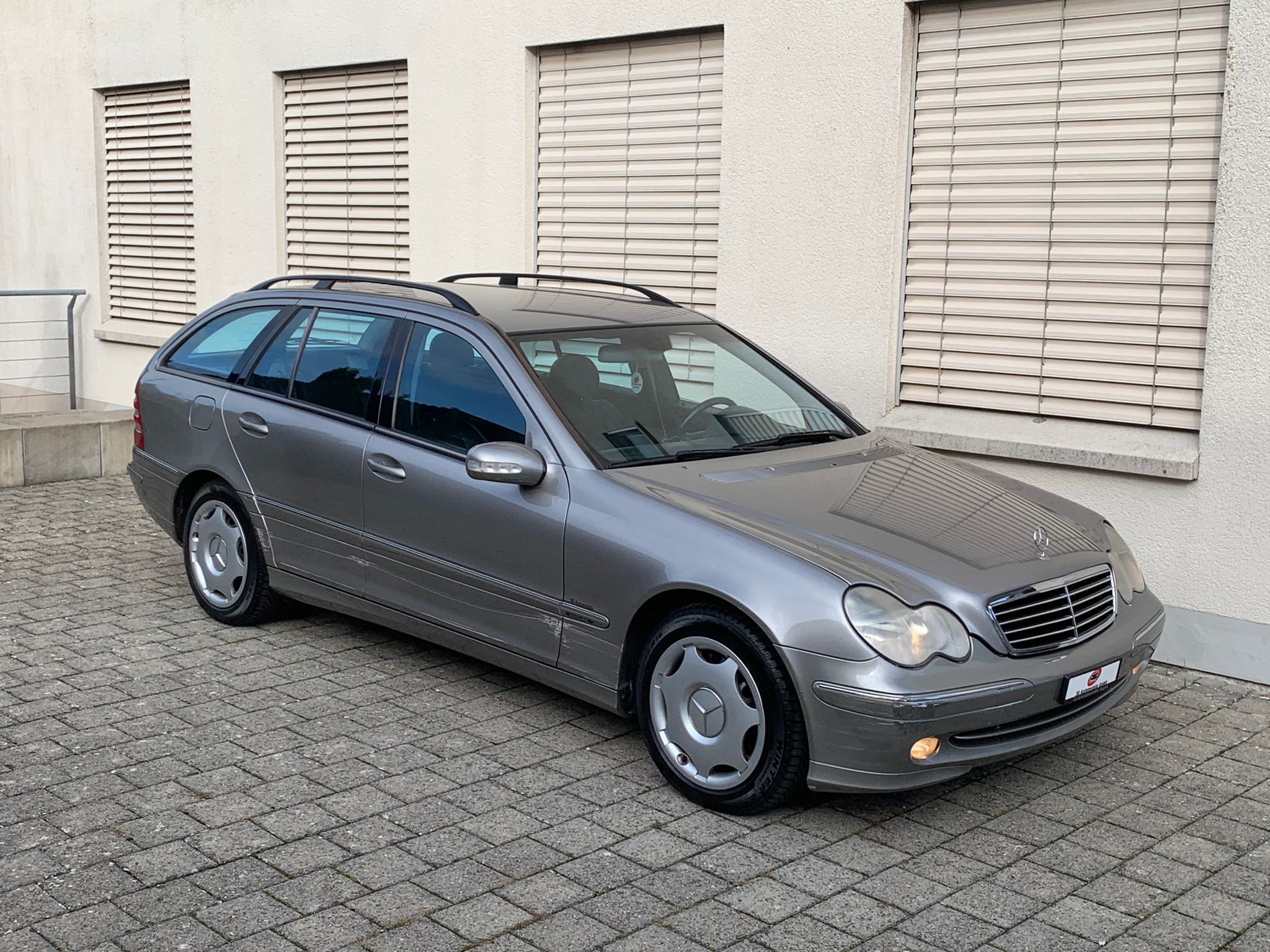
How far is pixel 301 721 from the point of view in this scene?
17.8 feet

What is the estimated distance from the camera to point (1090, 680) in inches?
181

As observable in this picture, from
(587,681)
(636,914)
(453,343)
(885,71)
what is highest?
(885,71)

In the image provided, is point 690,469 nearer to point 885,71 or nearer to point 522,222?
point 885,71

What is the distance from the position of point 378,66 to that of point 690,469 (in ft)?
21.7

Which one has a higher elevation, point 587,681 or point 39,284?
point 39,284

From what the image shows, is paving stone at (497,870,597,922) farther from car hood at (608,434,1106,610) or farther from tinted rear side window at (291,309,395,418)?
tinted rear side window at (291,309,395,418)

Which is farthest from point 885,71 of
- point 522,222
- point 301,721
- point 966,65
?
point 301,721

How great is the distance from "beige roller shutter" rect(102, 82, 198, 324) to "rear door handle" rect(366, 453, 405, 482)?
294 inches

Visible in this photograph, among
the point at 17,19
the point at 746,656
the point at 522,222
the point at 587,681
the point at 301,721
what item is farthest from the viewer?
the point at 17,19

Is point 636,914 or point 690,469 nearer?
point 636,914

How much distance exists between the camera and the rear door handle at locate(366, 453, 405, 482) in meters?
5.59

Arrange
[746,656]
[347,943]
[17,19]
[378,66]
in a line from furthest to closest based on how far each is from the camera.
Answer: [17,19] < [378,66] < [746,656] < [347,943]

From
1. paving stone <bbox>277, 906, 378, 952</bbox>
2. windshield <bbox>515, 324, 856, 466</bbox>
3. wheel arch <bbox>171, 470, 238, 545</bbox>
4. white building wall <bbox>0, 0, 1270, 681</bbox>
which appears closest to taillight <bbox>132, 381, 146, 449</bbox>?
wheel arch <bbox>171, 470, 238, 545</bbox>

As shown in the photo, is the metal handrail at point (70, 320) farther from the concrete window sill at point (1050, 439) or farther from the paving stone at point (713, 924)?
the paving stone at point (713, 924)
